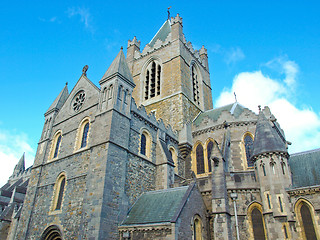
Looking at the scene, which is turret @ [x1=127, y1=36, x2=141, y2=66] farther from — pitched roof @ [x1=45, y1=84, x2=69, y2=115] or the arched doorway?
the arched doorway

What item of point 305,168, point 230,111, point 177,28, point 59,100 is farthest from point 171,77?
point 305,168

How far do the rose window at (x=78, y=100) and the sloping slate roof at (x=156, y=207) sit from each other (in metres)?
8.21

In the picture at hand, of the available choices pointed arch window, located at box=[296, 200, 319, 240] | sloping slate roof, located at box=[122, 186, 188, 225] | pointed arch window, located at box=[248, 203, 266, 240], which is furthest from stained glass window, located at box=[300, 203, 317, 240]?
sloping slate roof, located at box=[122, 186, 188, 225]

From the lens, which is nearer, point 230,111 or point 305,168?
point 305,168

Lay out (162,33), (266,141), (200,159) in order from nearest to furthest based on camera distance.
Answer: (266,141), (200,159), (162,33)

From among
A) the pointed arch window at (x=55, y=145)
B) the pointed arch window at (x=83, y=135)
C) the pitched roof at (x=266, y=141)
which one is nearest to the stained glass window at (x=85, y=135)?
the pointed arch window at (x=83, y=135)

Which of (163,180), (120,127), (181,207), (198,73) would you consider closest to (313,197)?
(181,207)

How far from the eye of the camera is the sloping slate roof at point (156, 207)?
12.7 metres

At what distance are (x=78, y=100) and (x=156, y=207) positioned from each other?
33.5ft

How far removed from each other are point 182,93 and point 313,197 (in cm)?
1420

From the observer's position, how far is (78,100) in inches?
761

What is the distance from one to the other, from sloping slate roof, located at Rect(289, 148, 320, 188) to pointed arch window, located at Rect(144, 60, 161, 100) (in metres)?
14.8

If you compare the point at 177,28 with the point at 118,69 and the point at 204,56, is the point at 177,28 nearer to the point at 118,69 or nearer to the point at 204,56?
the point at 204,56

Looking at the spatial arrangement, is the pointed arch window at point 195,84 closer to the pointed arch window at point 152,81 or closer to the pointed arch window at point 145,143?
the pointed arch window at point 152,81
